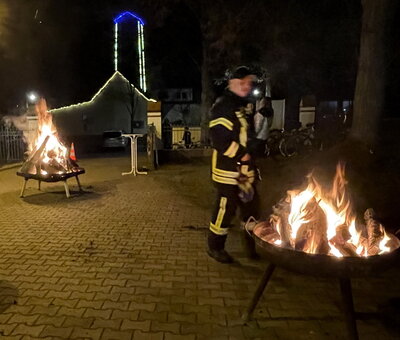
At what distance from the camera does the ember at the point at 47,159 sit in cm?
784

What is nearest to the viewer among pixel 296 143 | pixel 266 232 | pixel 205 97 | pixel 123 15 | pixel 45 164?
pixel 266 232

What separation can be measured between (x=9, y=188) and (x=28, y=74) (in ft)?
28.8

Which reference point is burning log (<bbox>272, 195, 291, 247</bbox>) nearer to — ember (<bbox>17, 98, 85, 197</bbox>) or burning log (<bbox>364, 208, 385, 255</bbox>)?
burning log (<bbox>364, 208, 385, 255</bbox>)

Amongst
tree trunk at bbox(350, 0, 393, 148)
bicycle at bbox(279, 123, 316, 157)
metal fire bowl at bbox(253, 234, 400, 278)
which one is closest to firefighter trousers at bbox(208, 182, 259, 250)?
metal fire bowl at bbox(253, 234, 400, 278)

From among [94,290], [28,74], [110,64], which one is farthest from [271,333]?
[110,64]

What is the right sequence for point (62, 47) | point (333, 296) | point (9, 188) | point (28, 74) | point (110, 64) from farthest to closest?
point (110, 64)
point (62, 47)
point (28, 74)
point (9, 188)
point (333, 296)

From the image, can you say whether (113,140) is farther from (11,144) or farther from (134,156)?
(134,156)

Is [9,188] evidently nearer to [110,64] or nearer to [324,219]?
[324,219]

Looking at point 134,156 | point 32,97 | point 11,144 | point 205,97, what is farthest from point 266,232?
point 32,97

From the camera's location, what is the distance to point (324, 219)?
3.07 m

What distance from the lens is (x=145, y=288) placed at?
4133 mm

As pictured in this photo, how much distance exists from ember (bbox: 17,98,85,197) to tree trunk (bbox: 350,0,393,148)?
6.15 meters

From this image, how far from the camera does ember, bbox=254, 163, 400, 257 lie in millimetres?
3008

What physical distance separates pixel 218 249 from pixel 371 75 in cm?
576
